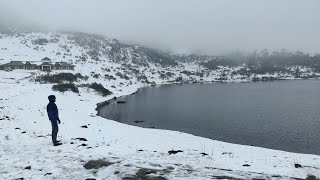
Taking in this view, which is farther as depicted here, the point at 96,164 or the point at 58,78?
→ the point at 58,78

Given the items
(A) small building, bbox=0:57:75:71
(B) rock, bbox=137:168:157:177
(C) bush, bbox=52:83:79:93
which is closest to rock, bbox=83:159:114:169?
(B) rock, bbox=137:168:157:177

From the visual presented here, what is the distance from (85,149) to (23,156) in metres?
3.81

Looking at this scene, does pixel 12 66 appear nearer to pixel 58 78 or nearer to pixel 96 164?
pixel 58 78

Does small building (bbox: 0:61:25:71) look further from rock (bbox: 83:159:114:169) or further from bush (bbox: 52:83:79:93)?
rock (bbox: 83:159:114:169)

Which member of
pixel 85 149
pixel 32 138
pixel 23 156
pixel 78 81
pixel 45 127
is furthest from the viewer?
pixel 78 81

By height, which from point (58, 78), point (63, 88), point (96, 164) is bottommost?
point (96, 164)

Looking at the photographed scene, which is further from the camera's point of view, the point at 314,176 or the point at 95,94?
the point at 95,94

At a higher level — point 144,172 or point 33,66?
point 33,66

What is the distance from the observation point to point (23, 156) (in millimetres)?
20359

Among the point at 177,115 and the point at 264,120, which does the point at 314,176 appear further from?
the point at 177,115

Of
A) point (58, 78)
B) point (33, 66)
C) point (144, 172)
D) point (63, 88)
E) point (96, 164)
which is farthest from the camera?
point (33, 66)

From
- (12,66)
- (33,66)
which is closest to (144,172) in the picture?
(33,66)

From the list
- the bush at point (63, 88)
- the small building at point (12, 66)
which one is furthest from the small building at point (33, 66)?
the bush at point (63, 88)

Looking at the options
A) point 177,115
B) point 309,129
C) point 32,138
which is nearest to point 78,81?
point 177,115
